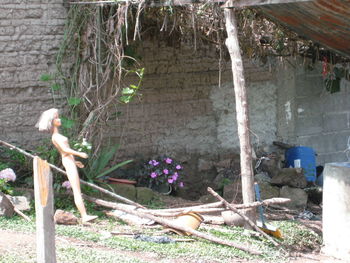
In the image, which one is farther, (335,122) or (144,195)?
(335,122)

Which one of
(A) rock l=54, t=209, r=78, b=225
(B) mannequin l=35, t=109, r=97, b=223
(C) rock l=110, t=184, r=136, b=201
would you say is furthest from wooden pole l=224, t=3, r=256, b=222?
(C) rock l=110, t=184, r=136, b=201

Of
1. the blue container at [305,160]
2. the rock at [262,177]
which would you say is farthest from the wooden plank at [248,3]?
the blue container at [305,160]

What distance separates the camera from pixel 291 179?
9945 millimetres

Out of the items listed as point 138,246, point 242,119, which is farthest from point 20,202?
point 242,119

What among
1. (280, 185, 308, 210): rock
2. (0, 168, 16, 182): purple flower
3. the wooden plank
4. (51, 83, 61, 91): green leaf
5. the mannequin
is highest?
the wooden plank

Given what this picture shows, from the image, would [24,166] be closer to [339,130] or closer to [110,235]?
[110,235]

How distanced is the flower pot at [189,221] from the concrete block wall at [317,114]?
15.5 ft

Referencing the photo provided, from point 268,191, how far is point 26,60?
3.63 meters

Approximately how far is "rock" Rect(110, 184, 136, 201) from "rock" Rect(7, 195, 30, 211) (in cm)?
145

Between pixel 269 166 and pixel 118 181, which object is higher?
pixel 118 181

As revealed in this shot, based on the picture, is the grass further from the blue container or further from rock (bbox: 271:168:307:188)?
the blue container

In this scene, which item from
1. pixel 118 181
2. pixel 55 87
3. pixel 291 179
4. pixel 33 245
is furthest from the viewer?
pixel 291 179

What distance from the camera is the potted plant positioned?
9547mm

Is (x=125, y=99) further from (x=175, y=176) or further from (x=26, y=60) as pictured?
(x=175, y=176)
